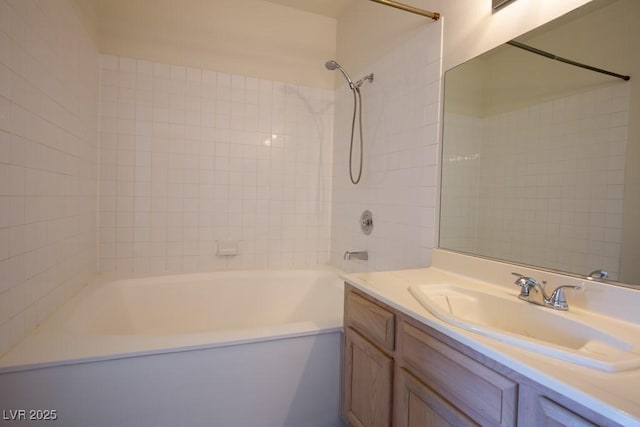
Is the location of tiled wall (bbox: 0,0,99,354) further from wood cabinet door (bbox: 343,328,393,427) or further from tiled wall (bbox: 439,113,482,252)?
tiled wall (bbox: 439,113,482,252)

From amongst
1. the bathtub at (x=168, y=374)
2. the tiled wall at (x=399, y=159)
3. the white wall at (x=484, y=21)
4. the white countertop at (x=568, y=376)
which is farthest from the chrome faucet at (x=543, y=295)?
the white wall at (x=484, y=21)

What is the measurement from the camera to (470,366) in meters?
0.78

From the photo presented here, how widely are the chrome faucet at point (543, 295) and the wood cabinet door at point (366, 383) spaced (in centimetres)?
50

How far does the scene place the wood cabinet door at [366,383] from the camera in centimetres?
110

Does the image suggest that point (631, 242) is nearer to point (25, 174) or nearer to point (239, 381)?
point (239, 381)

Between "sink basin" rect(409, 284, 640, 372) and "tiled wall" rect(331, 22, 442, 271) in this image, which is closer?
"sink basin" rect(409, 284, 640, 372)

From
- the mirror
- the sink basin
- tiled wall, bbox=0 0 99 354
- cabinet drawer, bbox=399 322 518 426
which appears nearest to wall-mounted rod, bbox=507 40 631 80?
the mirror

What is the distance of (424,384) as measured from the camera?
93 centimetres

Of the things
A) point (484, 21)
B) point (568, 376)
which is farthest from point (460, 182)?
point (568, 376)

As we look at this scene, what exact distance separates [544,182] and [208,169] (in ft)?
6.74

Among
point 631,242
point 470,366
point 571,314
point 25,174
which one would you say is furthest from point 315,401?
point 25,174

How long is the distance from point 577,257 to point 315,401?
1220 millimetres

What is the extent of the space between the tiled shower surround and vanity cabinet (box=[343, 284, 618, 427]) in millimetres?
530

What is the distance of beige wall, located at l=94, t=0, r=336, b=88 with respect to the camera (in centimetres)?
210
